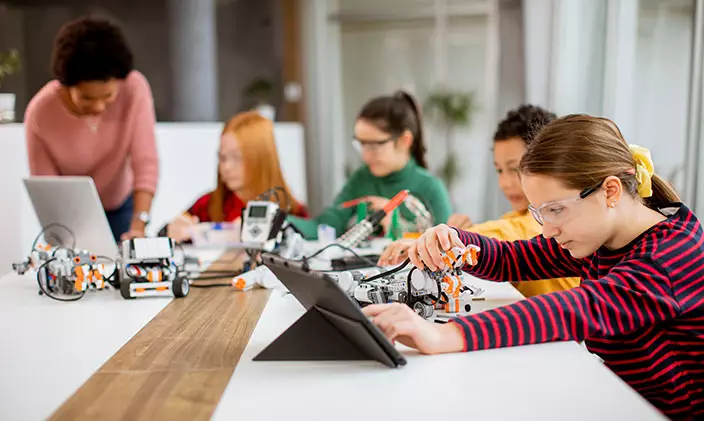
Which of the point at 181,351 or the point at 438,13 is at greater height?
the point at 438,13

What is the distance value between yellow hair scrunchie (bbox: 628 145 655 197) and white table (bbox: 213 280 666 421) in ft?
Result: 1.00

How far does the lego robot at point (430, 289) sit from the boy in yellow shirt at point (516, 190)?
1.48 ft

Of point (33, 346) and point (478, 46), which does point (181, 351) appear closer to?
point (33, 346)

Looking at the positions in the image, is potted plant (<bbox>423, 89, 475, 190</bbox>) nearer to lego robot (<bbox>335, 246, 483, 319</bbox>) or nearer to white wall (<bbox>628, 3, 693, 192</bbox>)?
white wall (<bbox>628, 3, 693, 192</bbox>)

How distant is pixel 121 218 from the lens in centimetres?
271

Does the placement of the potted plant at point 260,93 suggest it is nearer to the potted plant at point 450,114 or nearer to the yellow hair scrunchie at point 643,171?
the potted plant at point 450,114

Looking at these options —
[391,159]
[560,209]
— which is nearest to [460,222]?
[391,159]

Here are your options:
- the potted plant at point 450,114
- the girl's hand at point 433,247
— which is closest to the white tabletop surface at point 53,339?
the girl's hand at point 433,247

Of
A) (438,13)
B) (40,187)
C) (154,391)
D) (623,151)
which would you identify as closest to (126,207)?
(40,187)

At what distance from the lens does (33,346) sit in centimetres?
125

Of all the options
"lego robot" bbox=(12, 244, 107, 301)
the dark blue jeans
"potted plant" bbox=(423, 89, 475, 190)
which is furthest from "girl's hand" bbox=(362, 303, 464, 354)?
"potted plant" bbox=(423, 89, 475, 190)

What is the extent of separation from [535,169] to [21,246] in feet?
6.39

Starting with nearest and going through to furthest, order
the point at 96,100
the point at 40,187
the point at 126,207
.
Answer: the point at 40,187 < the point at 96,100 < the point at 126,207

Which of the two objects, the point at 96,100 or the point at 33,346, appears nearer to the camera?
the point at 33,346
